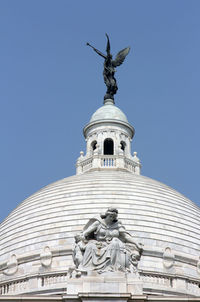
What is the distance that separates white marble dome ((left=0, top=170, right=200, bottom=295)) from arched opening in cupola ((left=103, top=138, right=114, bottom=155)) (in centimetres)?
588

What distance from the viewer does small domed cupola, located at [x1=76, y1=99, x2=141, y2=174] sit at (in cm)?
5550

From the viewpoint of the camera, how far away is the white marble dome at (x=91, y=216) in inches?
1642

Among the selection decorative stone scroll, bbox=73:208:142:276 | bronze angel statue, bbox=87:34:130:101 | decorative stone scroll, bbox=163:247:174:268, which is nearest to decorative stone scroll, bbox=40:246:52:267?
decorative stone scroll, bbox=163:247:174:268

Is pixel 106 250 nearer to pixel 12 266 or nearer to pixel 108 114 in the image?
pixel 12 266

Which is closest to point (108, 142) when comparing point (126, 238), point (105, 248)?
point (126, 238)

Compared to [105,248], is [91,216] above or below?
above

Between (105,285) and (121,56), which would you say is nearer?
(105,285)

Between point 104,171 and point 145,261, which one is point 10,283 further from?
point 104,171

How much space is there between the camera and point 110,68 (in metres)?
63.8

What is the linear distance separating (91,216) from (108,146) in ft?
45.4

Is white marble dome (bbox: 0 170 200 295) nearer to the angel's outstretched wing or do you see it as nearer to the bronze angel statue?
the bronze angel statue

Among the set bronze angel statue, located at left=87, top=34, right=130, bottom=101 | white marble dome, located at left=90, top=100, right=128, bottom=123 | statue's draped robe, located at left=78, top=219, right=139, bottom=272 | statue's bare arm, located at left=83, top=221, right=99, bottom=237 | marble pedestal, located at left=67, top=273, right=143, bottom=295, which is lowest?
marble pedestal, located at left=67, top=273, right=143, bottom=295

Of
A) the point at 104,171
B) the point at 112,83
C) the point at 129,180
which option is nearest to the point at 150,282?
the point at 129,180

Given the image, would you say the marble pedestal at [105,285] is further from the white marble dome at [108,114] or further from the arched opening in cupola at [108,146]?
the white marble dome at [108,114]
